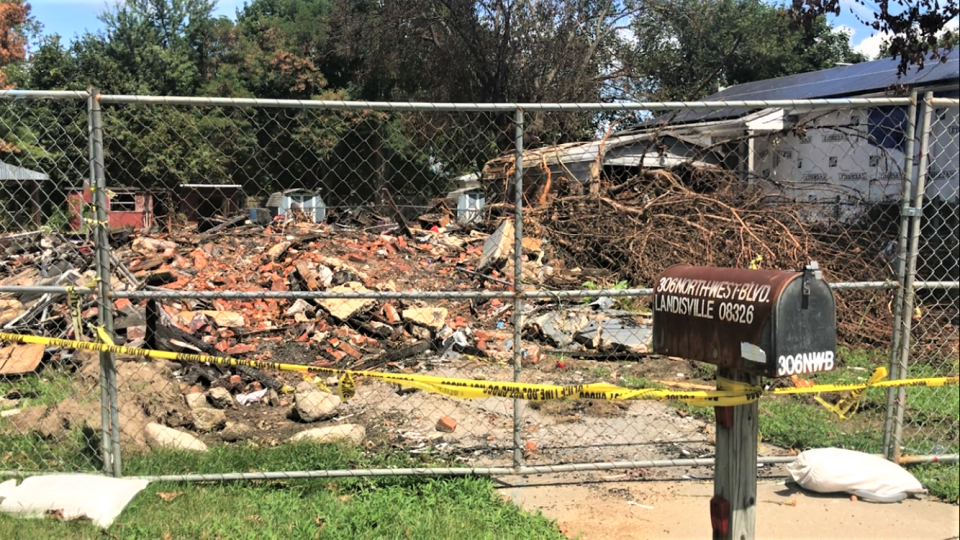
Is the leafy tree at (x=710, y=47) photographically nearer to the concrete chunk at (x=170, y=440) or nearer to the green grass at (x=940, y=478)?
the green grass at (x=940, y=478)

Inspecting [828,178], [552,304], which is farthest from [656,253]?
[828,178]

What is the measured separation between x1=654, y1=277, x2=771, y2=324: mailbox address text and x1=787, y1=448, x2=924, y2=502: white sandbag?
2.11 meters

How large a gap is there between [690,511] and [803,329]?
76.4 inches

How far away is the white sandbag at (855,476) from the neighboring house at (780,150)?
5.53 meters

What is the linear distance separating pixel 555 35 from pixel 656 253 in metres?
16.6

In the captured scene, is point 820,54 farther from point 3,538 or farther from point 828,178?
point 3,538

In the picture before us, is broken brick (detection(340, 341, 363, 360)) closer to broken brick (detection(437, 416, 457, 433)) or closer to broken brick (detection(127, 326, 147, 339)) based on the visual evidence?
broken brick (detection(127, 326, 147, 339))

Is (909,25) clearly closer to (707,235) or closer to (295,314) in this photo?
(707,235)

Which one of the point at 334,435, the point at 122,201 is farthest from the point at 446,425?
the point at 122,201

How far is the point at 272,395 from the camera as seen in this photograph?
602 centimetres

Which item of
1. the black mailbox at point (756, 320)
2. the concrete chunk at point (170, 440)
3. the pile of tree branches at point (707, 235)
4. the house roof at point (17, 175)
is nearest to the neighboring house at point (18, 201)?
the house roof at point (17, 175)

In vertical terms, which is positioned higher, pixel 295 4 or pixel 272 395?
pixel 295 4

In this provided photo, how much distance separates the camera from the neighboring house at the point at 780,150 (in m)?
9.47

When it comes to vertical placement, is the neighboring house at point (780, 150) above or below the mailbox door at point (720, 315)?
above
